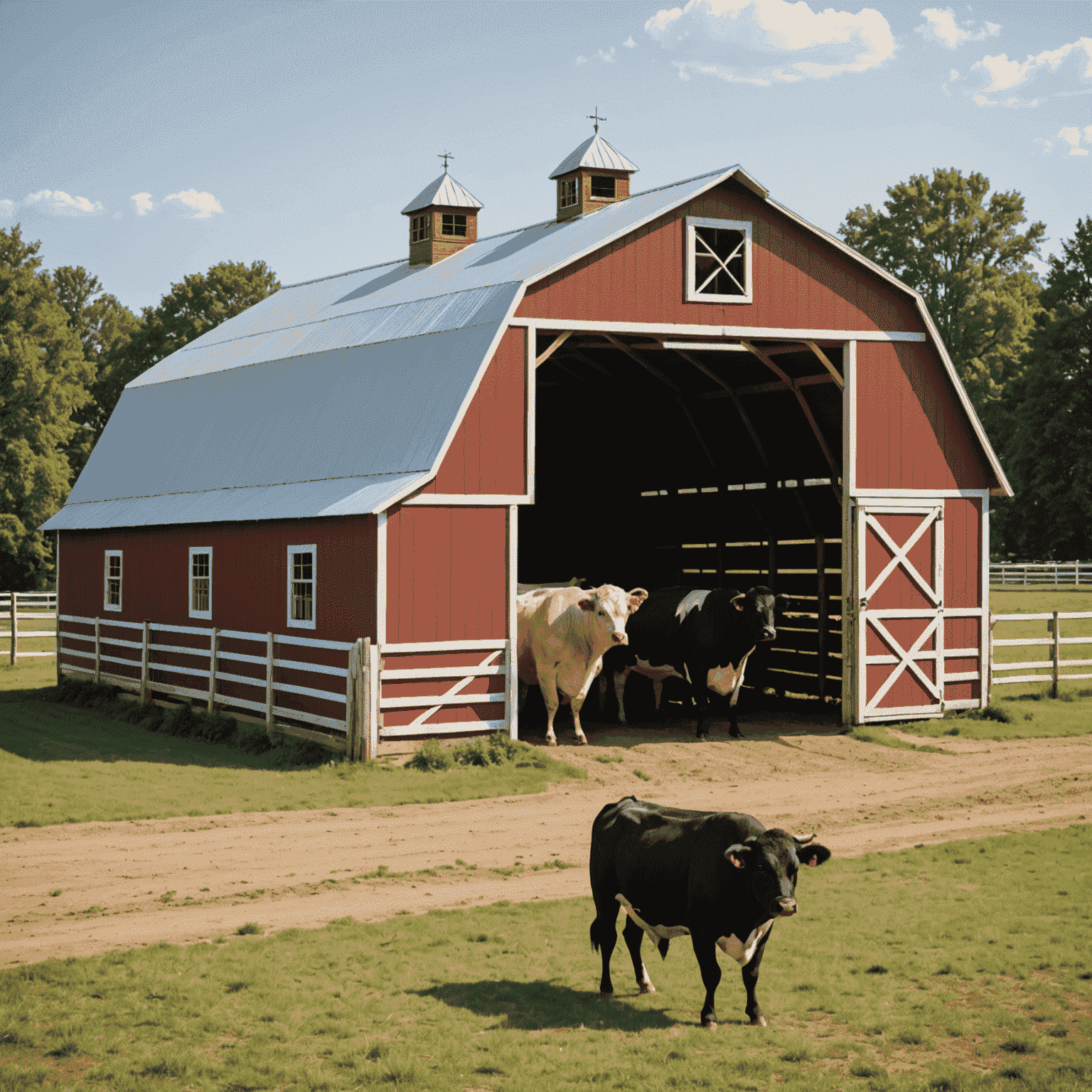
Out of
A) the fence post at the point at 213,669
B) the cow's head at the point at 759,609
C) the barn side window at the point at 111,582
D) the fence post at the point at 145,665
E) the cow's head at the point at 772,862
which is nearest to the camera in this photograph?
the cow's head at the point at 772,862

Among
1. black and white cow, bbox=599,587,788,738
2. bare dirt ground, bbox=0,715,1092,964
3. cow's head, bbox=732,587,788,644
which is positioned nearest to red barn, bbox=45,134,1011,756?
cow's head, bbox=732,587,788,644

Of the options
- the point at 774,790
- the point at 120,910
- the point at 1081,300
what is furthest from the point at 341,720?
the point at 1081,300

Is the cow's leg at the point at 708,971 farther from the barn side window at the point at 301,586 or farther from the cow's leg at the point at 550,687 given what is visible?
the barn side window at the point at 301,586

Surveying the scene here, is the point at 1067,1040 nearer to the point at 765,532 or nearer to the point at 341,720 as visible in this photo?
the point at 341,720

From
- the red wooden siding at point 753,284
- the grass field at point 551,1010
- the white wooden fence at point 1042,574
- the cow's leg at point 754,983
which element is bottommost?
the grass field at point 551,1010

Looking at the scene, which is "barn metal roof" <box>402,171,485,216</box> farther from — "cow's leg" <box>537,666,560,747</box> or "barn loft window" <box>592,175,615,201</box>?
"cow's leg" <box>537,666,560,747</box>

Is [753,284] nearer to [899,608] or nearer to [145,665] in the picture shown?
[899,608]

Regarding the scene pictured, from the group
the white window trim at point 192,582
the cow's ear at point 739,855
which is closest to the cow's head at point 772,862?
the cow's ear at point 739,855

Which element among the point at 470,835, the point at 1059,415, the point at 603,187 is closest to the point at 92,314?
the point at 1059,415

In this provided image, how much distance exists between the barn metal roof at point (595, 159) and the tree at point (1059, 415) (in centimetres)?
3581

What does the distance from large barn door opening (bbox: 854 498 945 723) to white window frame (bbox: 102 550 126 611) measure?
13.3m

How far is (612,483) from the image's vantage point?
94.1 feet

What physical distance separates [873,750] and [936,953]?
968cm

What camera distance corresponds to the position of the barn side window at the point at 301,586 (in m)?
18.9
